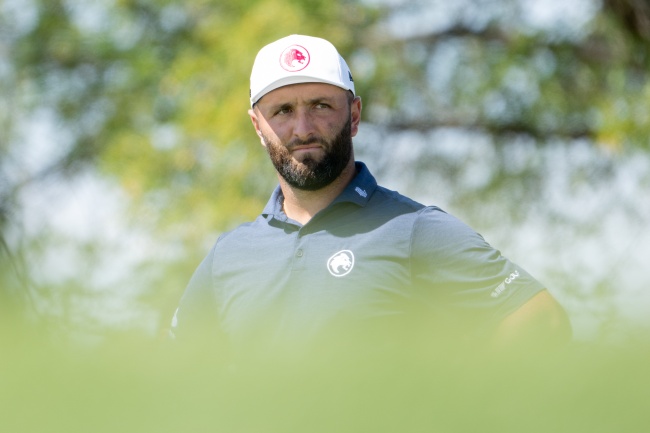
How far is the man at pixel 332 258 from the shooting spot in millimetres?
2891

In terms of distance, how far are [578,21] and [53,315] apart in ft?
32.8

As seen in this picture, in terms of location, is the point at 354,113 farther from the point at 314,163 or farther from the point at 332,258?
the point at 332,258

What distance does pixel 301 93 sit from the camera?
10.6ft

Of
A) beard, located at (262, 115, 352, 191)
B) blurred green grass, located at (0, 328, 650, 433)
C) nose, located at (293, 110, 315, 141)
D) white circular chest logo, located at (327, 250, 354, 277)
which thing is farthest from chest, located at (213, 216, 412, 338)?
blurred green grass, located at (0, 328, 650, 433)

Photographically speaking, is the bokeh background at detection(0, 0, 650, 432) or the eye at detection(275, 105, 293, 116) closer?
the eye at detection(275, 105, 293, 116)

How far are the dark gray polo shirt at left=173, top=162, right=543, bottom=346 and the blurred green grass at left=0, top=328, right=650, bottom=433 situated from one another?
142 cm

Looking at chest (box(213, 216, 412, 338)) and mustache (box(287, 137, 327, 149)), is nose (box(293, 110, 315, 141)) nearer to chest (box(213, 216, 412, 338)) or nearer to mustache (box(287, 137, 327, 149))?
mustache (box(287, 137, 327, 149))

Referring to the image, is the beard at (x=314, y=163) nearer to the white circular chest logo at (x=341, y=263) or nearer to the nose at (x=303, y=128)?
the nose at (x=303, y=128)

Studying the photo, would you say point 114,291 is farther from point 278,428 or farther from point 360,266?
point 278,428

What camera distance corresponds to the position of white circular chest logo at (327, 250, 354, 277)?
9.81 ft

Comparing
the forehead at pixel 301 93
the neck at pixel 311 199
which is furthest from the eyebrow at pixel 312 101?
the neck at pixel 311 199

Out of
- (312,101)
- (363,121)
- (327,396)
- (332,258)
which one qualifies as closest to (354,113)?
(312,101)

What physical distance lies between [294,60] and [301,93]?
0.10 meters

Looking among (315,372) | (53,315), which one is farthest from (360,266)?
(315,372)
